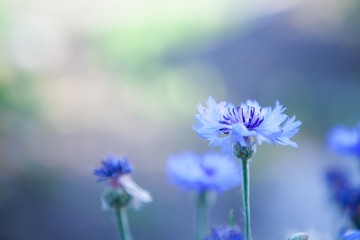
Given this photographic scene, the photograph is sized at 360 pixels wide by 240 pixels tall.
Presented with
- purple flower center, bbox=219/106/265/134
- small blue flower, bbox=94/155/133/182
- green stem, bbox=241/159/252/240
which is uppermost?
purple flower center, bbox=219/106/265/134

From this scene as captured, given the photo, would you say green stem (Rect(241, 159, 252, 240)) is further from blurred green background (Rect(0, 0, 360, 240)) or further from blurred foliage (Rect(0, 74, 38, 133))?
blurred foliage (Rect(0, 74, 38, 133))

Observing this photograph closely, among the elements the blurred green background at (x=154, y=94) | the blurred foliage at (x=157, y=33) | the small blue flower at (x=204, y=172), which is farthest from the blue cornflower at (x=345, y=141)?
the blurred foliage at (x=157, y=33)

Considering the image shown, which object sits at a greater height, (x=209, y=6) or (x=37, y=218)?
(x=209, y=6)

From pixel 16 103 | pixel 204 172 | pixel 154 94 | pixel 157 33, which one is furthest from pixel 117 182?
pixel 157 33

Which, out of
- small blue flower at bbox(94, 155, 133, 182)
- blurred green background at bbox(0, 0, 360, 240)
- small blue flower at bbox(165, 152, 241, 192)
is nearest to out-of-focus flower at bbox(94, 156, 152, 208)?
small blue flower at bbox(94, 155, 133, 182)

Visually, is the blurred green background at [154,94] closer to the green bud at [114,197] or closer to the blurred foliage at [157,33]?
the blurred foliage at [157,33]

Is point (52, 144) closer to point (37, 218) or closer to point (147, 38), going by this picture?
point (37, 218)

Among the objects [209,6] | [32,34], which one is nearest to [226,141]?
[32,34]
